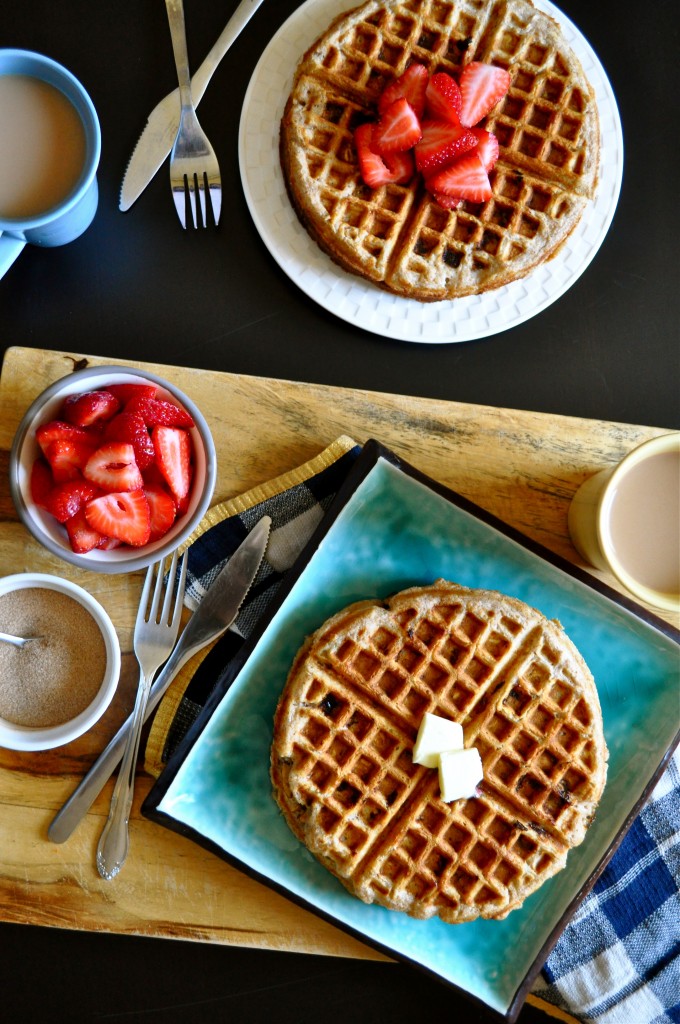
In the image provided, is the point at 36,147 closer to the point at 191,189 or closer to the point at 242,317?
the point at 191,189

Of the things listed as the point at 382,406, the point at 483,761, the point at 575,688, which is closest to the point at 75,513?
the point at 382,406

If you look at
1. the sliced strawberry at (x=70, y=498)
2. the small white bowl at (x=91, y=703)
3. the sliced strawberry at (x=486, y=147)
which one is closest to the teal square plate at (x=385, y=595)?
the small white bowl at (x=91, y=703)

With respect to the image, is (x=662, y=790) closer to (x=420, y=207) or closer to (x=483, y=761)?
(x=483, y=761)

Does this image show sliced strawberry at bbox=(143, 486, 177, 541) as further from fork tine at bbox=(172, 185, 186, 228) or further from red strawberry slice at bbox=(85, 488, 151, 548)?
fork tine at bbox=(172, 185, 186, 228)

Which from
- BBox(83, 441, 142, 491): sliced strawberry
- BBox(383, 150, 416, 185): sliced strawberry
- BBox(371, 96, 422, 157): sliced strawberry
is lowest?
BBox(83, 441, 142, 491): sliced strawberry

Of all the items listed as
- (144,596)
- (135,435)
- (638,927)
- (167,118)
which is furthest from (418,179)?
(638,927)

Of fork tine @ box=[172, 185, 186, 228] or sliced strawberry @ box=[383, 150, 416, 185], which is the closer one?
sliced strawberry @ box=[383, 150, 416, 185]

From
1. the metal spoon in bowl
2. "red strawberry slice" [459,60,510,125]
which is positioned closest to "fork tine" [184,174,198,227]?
"red strawberry slice" [459,60,510,125]
